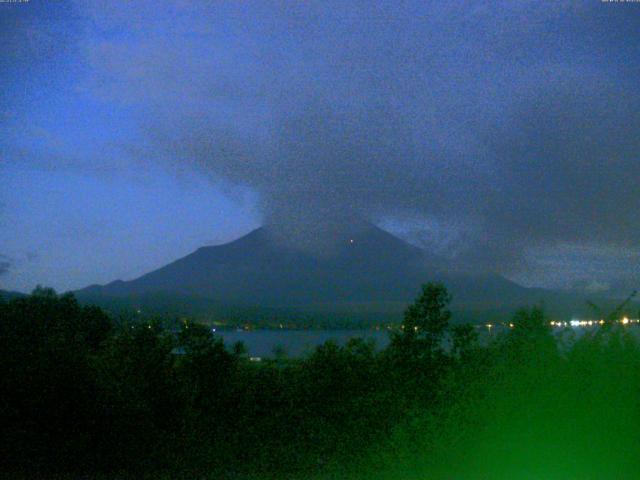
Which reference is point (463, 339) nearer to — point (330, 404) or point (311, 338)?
point (330, 404)

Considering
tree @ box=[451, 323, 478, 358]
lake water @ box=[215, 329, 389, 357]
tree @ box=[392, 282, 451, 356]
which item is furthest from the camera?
lake water @ box=[215, 329, 389, 357]

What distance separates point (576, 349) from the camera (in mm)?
8914

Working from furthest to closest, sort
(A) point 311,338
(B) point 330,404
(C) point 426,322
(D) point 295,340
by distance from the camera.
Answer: (D) point 295,340
(A) point 311,338
(B) point 330,404
(C) point 426,322

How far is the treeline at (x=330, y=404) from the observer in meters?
8.13

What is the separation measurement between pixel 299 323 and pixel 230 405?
754cm

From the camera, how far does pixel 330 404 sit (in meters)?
11.3

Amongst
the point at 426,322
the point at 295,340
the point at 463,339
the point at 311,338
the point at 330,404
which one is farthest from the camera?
the point at 295,340

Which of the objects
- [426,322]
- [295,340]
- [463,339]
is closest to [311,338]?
[295,340]

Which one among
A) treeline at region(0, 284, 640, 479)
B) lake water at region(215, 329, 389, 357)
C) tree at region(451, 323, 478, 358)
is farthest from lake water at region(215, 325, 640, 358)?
treeline at region(0, 284, 640, 479)

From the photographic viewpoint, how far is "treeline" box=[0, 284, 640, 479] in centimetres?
813

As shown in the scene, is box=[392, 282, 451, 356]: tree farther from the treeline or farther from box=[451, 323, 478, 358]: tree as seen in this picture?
box=[451, 323, 478, 358]: tree

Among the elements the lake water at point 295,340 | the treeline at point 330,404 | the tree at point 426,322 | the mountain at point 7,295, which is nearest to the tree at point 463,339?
the treeline at point 330,404

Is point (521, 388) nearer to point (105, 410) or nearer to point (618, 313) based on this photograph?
point (618, 313)

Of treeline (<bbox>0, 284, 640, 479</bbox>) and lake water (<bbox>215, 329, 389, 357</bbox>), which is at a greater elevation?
lake water (<bbox>215, 329, 389, 357</bbox>)
